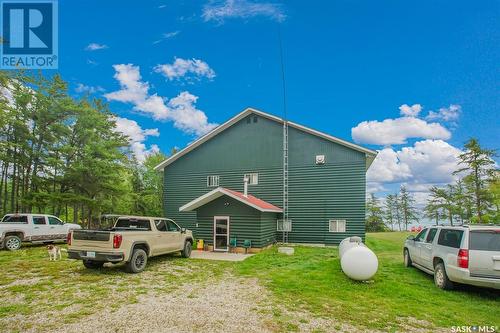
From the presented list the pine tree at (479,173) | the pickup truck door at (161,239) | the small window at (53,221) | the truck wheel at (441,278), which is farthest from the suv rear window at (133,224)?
the pine tree at (479,173)

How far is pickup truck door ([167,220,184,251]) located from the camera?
11266mm

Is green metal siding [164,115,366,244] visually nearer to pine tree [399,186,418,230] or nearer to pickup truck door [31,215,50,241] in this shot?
pickup truck door [31,215,50,241]

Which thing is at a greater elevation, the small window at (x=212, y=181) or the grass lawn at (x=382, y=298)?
the small window at (x=212, y=181)

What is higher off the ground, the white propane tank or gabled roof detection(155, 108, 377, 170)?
gabled roof detection(155, 108, 377, 170)

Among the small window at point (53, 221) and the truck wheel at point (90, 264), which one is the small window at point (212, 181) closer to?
the small window at point (53, 221)

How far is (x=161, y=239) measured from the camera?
10.4m

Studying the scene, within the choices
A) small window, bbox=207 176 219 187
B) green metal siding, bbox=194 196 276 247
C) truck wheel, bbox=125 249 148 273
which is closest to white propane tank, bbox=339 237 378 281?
truck wheel, bbox=125 249 148 273

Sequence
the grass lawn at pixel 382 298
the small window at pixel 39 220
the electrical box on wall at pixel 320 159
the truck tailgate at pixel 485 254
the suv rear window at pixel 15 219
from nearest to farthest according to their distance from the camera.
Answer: the grass lawn at pixel 382 298 → the truck tailgate at pixel 485 254 → the suv rear window at pixel 15 219 → the small window at pixel 39 220 → the electrical box on wall at pixel 320 159

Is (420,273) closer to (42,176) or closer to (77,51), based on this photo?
(77,51)

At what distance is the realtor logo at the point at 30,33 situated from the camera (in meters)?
12.6

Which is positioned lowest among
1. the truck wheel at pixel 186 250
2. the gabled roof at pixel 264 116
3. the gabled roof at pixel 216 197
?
the truck wheel at pixel 186 250

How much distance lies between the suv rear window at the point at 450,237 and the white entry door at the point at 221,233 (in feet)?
32.9

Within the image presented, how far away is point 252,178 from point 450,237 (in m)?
12.5

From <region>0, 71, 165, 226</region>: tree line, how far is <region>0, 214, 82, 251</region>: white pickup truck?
5.57 meters
